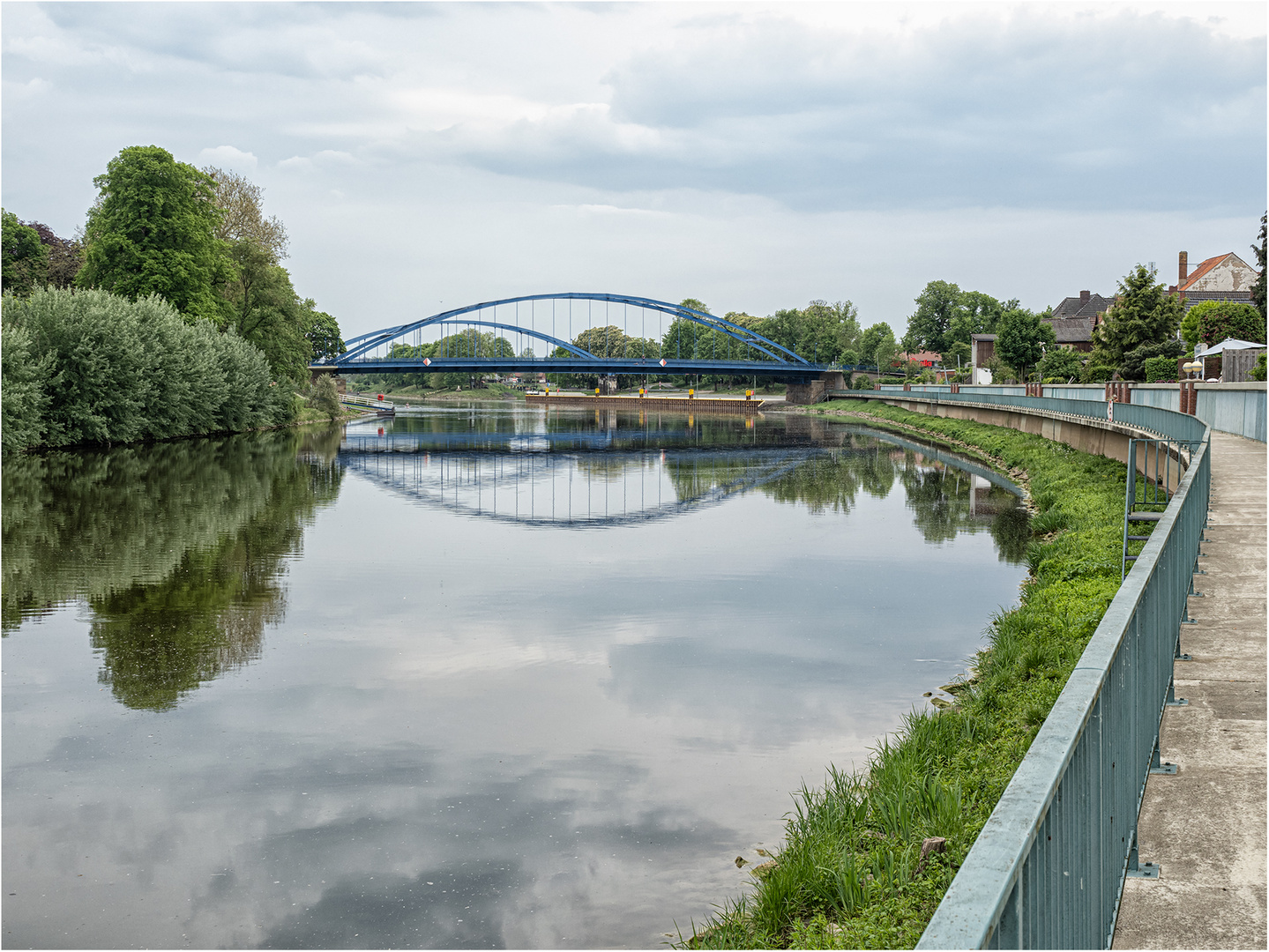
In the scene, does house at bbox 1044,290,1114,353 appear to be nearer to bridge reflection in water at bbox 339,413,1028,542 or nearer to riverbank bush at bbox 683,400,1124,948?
bridge reflection in water at bbox 339,413,1028,542

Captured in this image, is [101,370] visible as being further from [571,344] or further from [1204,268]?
[1204,268]

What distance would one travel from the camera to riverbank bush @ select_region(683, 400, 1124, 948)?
19.3 feet

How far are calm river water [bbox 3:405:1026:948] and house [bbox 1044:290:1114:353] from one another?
294ft

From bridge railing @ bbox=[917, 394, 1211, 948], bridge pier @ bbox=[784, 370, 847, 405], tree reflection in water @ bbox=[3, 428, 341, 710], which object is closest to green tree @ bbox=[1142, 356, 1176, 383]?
tree reflection in water @ bbox=[3, 428, 341, 710]

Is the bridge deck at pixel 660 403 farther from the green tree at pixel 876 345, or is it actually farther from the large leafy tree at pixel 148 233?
the large leafy tree at pixel 148 233

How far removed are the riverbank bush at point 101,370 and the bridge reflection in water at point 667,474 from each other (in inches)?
292

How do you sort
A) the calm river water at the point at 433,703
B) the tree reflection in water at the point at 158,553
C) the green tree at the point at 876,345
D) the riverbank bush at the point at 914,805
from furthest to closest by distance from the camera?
the green tree at the point at 876,345, the tree reflection in water at the point at 158,553, the calm river water at the point at 433,703, the riverbank bush at the point at 914,805

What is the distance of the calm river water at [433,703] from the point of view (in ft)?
22.6

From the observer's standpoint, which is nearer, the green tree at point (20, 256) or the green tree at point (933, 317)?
the green tree at point (20, 256)

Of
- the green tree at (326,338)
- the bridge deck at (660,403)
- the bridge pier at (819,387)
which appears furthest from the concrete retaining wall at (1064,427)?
the green tree at (326,338)

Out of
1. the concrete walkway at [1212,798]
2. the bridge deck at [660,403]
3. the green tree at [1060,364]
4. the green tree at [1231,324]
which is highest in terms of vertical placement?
the green tree at [1231,324]

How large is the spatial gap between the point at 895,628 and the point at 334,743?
756 cm

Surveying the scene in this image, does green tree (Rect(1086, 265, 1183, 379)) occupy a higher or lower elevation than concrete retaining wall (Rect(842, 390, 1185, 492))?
higher

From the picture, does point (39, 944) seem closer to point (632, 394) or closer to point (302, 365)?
point (302, 365)
